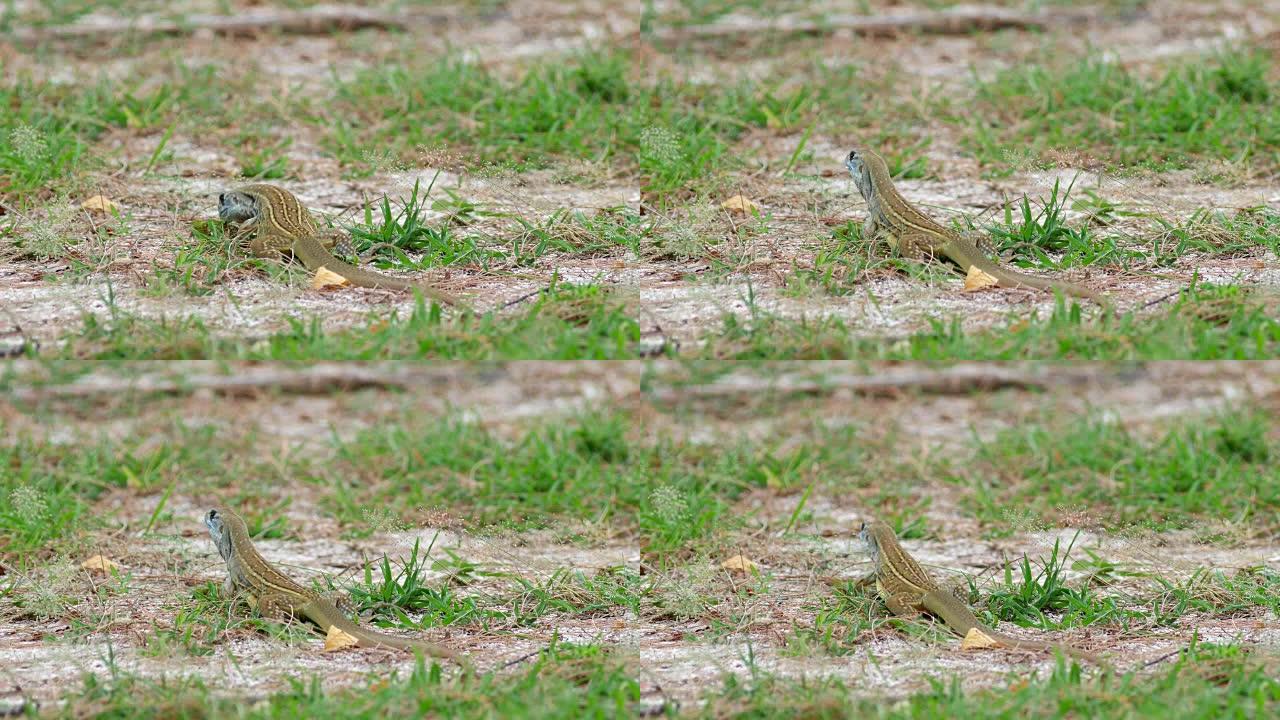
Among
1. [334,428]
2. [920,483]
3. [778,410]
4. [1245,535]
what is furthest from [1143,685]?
[334,428]

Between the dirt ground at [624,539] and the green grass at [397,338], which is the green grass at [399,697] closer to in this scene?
the dirt ground at [624,539]

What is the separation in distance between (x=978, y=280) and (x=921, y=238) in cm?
32

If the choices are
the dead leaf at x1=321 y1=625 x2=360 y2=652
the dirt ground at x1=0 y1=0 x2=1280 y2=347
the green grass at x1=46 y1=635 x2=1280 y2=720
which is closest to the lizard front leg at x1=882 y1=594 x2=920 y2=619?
the green grass at x1=46 y1=635 x2=1280 y2=720

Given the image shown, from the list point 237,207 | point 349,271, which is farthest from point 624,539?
point 237,207

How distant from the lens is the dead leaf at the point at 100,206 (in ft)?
22.0

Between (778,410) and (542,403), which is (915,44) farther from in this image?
(542,403)

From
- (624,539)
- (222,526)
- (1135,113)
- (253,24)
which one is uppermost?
(253,24)

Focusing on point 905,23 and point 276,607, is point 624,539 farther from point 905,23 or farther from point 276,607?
point 905,23

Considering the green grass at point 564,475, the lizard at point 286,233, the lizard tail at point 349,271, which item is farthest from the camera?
the green grass at point 564,475

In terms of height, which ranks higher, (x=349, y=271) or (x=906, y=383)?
(x=349, y=271)

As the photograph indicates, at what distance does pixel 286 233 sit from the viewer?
6.29 m

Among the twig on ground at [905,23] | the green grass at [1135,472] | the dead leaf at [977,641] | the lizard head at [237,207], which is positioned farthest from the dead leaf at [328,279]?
the green grass at [1135,472]

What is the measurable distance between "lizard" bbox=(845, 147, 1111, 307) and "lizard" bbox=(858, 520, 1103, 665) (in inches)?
47.8

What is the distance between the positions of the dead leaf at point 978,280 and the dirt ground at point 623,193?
4 centimetres
